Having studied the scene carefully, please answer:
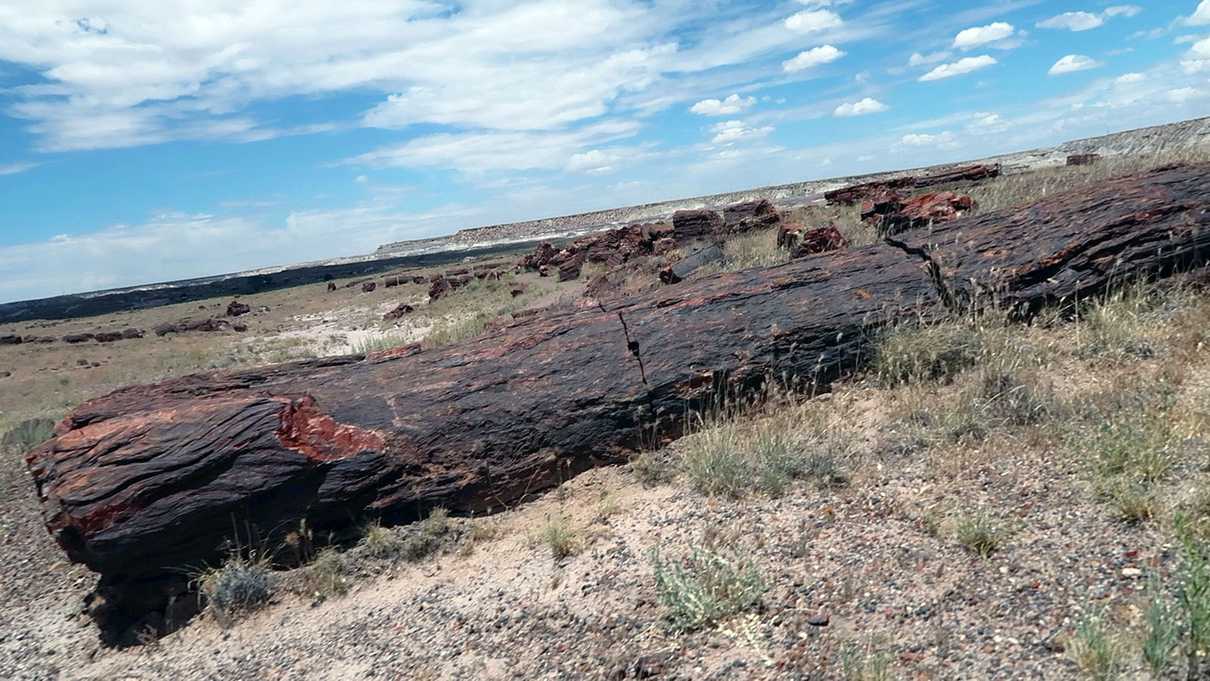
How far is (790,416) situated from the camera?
5.07 meters

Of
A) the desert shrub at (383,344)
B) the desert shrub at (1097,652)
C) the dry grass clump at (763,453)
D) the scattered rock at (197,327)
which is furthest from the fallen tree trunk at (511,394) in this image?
the scattered rock at (197,327)

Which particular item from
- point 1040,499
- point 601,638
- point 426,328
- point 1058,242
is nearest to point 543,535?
point 601,638

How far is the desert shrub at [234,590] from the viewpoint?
→ 4.30m

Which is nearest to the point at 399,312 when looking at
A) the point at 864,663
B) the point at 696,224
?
the point at 696,224

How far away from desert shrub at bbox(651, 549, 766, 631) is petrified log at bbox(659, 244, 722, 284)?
937 cm

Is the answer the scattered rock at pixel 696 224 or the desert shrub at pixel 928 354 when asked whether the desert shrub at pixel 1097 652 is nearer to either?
the desert shrub at pixel 928 354

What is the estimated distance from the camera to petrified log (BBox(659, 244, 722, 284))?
1284cm

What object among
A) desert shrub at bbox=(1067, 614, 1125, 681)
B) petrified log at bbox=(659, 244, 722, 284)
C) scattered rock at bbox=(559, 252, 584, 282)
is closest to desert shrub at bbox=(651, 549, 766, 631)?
desert shrub at bbox=(1067, 614, 1125, 681)

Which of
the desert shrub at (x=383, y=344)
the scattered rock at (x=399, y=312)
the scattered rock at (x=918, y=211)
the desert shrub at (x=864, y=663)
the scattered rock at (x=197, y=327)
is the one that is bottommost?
the desert shrub at (x=864, y=663)

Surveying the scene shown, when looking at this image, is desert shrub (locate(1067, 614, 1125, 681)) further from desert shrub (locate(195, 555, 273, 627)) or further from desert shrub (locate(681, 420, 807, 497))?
desert shrub (locate(195, 555, 273, 627))

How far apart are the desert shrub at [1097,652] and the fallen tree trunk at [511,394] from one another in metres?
2.99

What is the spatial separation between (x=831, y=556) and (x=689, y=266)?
34.1 feet

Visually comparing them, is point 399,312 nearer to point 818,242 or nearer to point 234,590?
point 818,242

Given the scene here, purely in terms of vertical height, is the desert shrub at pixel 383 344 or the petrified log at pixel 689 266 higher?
the petrified log at pixel 689 266
